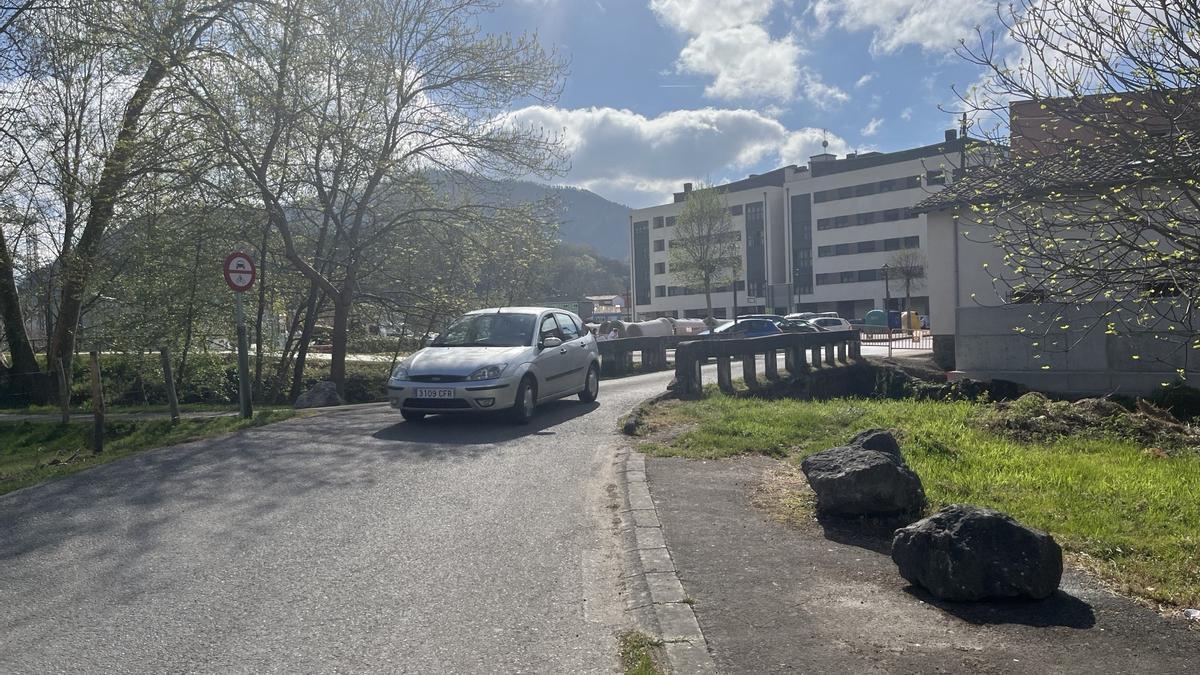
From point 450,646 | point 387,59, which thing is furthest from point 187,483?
point 387,59

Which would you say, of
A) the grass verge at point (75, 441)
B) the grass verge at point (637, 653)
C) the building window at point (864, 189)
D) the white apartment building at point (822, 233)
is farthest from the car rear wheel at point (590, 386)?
the building window at point (864, 189)

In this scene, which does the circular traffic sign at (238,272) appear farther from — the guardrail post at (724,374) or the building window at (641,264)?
the building window at (641,264)

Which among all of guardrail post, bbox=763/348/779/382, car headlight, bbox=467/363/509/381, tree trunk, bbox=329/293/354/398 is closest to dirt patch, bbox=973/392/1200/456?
car headlight, bbox=467/363/509/381

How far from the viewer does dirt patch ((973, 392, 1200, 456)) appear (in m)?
10.5

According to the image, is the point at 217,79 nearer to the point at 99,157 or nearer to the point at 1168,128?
the point at 99,157

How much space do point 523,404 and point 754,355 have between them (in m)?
8.09

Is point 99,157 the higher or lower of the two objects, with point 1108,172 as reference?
higher

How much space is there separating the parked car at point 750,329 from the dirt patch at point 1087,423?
24.5 meters

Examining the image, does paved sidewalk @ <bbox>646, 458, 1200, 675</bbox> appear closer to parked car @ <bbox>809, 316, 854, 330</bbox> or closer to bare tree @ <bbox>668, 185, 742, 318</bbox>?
parked car @ <bbox>809, 316, 854, 330</bbox>

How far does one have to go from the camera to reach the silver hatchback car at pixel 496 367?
11.8m

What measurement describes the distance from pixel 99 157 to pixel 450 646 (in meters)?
16.1

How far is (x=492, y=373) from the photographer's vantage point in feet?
38.9

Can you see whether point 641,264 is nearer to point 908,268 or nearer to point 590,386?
point 908,268

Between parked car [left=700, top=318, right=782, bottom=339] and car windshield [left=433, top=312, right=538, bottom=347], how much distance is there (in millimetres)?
23948
